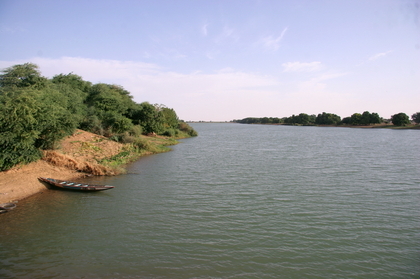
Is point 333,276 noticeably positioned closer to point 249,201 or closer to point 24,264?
point 249,201

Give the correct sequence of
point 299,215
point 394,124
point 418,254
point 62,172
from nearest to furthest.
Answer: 1. point 418,254
2. point 299,215
3. point 62,172
4. point 394,124

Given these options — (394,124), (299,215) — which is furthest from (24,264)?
(394,124)

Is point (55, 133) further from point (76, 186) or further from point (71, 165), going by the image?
point (76, 186)

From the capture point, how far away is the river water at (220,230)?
33.1 feet

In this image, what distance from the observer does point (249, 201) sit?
55.8ft

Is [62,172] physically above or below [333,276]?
above

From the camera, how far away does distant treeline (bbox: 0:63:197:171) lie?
20.3m

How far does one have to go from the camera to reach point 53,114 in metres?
23.0

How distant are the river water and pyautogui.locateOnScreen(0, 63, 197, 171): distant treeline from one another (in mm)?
5241

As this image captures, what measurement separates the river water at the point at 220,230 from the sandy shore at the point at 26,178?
1155 millimetres

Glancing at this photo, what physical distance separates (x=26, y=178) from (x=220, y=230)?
15.0 meters

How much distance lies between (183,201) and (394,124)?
481 feet

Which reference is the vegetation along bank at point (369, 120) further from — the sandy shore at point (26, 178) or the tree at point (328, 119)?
the sandy shore at point (26, 178)

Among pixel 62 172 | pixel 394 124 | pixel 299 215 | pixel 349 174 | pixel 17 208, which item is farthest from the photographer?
pixel 394 124
